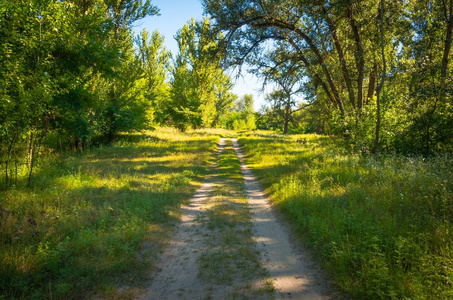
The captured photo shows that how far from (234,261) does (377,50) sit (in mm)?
14396

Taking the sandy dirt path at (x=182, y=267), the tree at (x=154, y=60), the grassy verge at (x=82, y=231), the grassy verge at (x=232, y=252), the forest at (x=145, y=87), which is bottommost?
the sandy dirt path at (x=182, y=267)

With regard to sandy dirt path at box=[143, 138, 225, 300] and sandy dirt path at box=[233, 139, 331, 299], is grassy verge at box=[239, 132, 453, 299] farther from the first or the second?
sandy dirt path at box=[143, 138, 225, 300]

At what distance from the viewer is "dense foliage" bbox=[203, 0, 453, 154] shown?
11.4 m

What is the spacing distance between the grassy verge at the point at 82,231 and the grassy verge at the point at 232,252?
106 cm

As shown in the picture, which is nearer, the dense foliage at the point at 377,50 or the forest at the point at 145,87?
the forest at the point at 145,87

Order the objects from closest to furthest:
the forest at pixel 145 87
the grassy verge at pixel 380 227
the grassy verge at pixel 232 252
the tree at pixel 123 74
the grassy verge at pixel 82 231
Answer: the grassy verge at pixel 380 227 → the grassy verge at pixel 82 231 → the grassy verge at pixel 232 252 → the forest at pixel 145 87 → the tree at pixel 123 74

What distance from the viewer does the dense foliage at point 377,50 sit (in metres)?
11.4

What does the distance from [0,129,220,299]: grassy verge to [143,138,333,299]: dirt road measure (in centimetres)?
46

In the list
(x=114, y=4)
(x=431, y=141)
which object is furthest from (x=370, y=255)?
(x=114, y=4)

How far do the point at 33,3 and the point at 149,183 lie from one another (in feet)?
21.3

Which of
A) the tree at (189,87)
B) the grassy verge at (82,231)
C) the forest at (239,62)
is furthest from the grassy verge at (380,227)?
the tree at (189,87)

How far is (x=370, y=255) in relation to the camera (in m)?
3.79

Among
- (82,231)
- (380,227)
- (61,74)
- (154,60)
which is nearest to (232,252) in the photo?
(380,227)

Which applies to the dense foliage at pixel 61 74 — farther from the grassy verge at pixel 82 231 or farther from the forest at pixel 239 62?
the grassy verge at pixel 82 231
